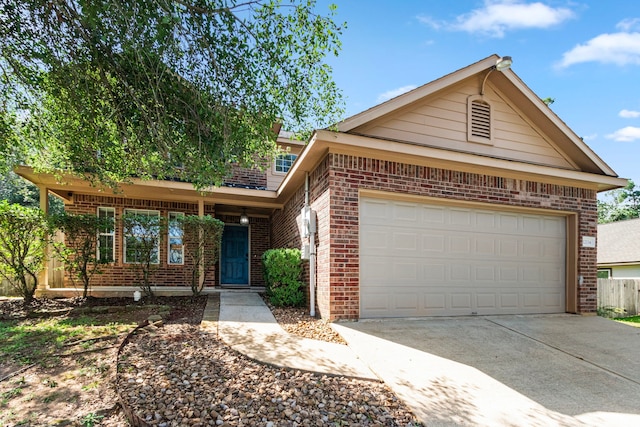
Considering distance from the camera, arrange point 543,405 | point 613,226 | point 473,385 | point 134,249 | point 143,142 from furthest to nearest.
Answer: point 613,226
point 134,249
point 143,142
point 473,385
point 543,405

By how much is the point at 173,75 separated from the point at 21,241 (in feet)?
18.1

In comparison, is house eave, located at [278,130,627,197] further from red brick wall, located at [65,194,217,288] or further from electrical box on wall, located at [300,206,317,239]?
red brick wall, located at [65,194,217,288]

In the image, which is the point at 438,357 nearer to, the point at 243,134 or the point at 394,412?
the point at 394,412

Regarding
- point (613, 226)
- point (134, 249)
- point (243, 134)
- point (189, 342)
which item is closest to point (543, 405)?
point (189, 342)

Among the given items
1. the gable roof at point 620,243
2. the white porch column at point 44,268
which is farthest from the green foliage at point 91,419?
the gable roof at point 620,243

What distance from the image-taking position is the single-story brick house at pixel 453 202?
593 centimetres

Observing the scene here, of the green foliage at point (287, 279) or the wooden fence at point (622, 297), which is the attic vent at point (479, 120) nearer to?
the green foliage at point (287, 279)

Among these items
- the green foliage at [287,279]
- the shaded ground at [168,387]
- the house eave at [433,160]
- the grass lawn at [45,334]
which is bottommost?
the grass lawn at [45,334]

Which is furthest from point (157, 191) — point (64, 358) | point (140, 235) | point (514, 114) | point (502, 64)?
point (514, 114)

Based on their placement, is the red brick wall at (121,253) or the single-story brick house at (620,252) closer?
the red brick wall at (121,253)

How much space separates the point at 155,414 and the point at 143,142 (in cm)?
338

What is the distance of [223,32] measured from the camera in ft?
13.7

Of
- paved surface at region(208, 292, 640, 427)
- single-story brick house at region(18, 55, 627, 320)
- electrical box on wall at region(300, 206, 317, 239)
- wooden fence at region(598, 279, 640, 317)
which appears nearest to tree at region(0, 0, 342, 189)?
single-story brick house at region(18, 55, 627, 320)

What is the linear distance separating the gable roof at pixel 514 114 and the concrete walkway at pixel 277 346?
3.51m
